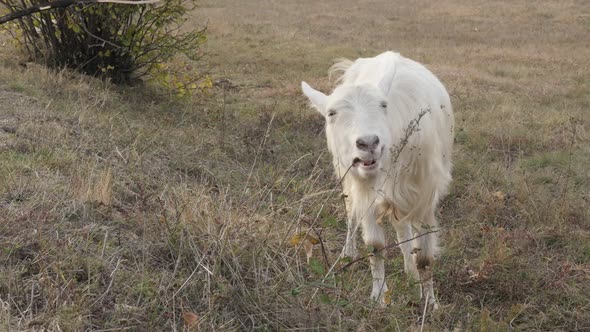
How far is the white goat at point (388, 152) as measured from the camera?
11.4ft

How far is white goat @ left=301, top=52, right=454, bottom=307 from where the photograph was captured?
11.4 ft

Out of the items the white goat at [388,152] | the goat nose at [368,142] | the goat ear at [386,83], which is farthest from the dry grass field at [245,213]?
the goat ear at [386,83]

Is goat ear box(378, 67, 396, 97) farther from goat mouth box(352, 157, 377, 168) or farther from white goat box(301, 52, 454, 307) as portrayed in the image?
goat mouth box(352, 157, 377, 168)

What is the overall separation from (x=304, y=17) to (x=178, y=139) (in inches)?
689

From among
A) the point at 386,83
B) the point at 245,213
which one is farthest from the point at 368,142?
the point at 245,213

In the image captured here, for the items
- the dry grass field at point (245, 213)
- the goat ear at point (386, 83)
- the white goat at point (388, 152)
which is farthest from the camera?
the goat ear at point (386, 83)

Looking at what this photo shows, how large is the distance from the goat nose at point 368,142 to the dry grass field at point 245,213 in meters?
0.38

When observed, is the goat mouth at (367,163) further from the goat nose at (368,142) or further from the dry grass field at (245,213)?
the dry grass field at (245,213)

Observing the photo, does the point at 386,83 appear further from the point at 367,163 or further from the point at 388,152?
the point at 367,163

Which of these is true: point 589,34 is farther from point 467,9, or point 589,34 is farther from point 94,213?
point 94,213

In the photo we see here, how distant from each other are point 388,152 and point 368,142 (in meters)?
0.26

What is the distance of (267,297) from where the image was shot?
3.12 meters

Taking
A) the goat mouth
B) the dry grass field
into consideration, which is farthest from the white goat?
the dry grass field

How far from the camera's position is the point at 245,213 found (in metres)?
3.94
